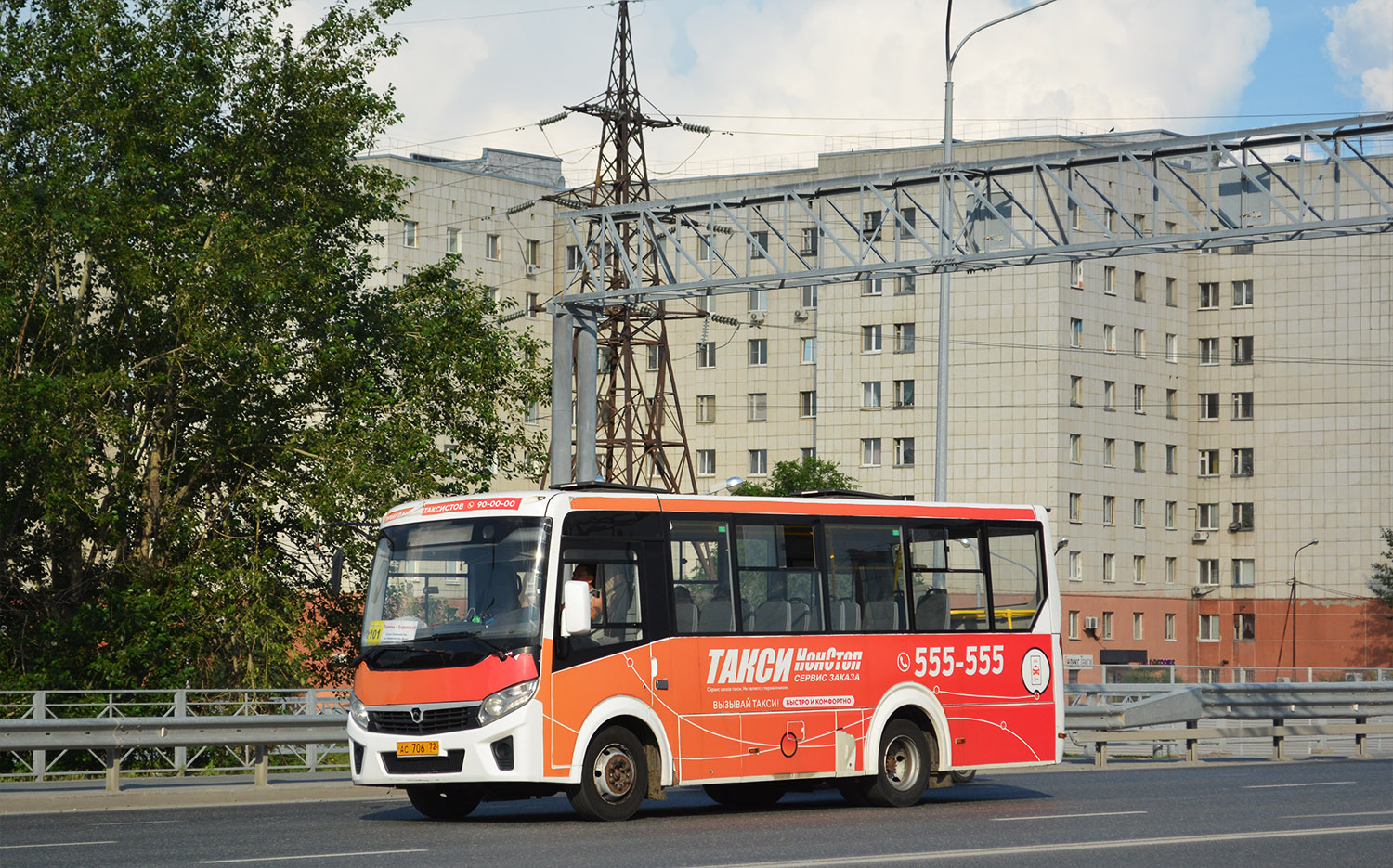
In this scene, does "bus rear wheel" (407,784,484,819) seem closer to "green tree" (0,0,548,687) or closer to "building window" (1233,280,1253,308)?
"green tree" (0,0,548,687)

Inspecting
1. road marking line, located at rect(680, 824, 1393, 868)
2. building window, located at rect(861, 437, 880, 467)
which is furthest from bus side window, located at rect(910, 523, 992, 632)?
building window, located at rect(861, 437, 880, 467)

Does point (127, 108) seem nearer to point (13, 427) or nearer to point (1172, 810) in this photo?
point (13, 427)

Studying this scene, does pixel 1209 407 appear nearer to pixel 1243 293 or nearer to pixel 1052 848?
pixel 1243 293

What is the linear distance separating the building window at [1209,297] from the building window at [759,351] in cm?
1863

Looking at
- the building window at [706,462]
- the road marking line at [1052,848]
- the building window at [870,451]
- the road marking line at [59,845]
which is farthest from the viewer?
the building window at [706,462]

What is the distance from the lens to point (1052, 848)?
515 inches

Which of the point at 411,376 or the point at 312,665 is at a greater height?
the point at 411,376

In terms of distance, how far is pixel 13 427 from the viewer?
23953mm

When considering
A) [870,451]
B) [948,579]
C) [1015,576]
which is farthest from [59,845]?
[870,451]

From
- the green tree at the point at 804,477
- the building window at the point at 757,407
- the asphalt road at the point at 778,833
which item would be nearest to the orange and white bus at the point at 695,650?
the asphalt road at the point at 778,833

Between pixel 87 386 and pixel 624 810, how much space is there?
41.4 ft

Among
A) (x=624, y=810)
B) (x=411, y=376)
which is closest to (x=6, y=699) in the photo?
(x=411, y=376)

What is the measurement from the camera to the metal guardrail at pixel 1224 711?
2373cm

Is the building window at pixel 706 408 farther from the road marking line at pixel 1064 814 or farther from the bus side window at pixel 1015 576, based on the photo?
the road marking line at pixel 1064 814
